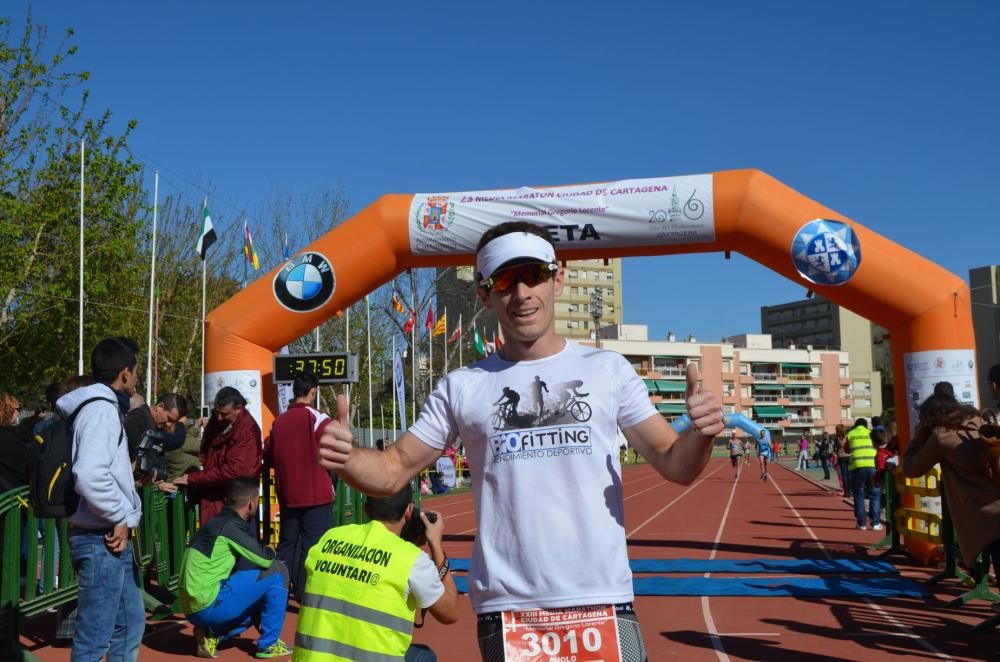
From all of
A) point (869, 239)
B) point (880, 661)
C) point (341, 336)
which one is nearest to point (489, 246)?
point (880, 661)

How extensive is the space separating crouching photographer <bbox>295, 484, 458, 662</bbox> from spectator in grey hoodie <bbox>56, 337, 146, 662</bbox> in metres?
1.50

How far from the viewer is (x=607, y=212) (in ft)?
38.2

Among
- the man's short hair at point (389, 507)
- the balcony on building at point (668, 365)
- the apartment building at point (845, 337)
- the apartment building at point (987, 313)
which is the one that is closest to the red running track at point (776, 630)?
the man's short hair at point (389, 507)

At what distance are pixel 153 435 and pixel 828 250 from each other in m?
7.71

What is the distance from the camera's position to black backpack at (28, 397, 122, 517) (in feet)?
15.8

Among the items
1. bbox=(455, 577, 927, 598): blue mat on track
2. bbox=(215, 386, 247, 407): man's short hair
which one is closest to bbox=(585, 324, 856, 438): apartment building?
bbox=(455, 577, 927, 598): blue mat on track

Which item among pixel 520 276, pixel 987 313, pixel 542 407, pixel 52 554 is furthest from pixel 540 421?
pixel 987 313

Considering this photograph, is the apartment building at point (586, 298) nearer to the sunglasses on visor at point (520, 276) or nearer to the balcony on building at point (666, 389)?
the balcony on building at point (666, 389)

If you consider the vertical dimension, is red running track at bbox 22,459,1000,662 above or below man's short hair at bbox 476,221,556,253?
below

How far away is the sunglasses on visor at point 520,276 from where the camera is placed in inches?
107

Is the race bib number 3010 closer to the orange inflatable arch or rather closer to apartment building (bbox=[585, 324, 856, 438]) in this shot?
→ the orange inflatable arch

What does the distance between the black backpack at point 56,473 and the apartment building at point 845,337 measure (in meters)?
98.0

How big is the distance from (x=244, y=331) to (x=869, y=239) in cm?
771

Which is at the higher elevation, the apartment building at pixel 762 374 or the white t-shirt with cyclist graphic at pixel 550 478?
the apartment building at pixel 762 374
